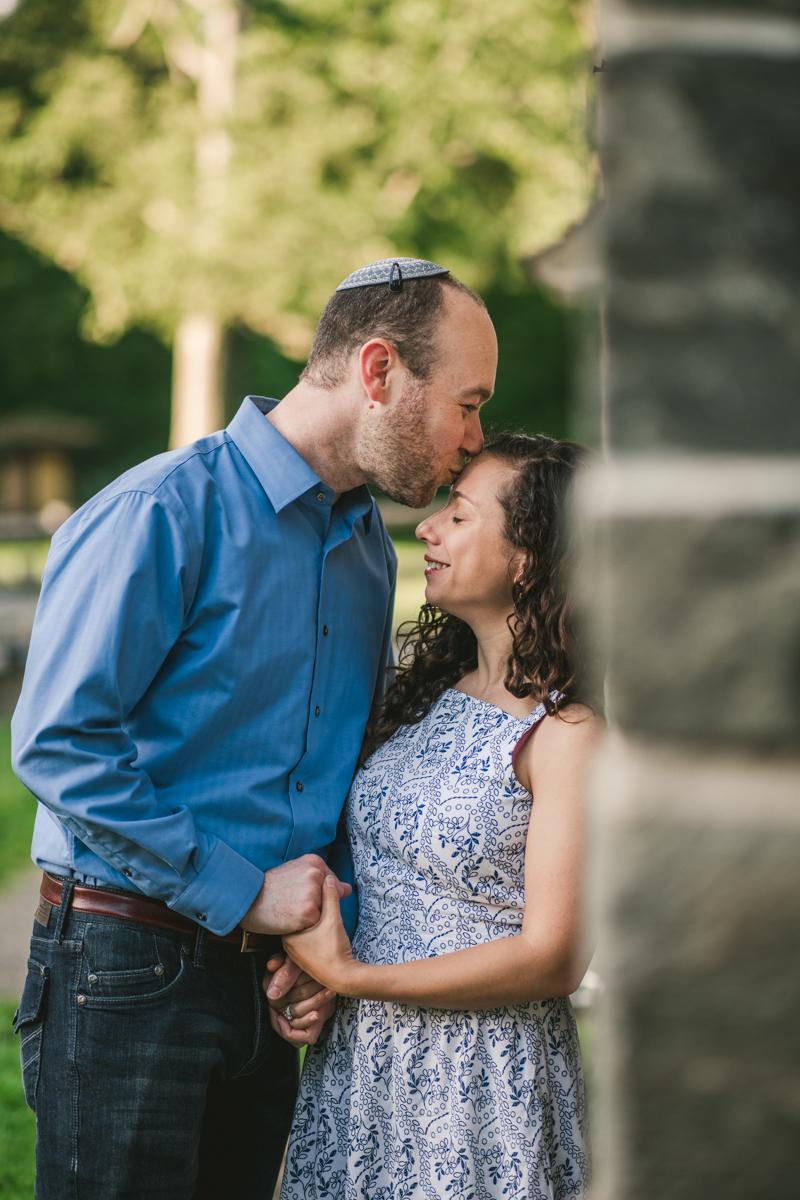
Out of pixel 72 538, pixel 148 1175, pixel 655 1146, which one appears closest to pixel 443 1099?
pixel 148 1175

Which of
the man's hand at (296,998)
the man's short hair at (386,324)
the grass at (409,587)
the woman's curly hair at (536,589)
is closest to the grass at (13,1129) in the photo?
the man's hand at (296,998)

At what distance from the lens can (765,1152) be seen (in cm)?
62

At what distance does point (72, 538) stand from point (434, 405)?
32.0 inches

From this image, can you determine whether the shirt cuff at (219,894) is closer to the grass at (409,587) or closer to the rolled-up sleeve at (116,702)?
the rolled-up sleeve at (116,702)

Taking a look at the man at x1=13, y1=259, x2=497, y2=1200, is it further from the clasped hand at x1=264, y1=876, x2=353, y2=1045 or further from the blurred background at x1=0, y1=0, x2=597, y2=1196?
the blurred background at x1=0, y1=0, x2=597, y2=1196

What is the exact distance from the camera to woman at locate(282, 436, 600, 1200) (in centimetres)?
198

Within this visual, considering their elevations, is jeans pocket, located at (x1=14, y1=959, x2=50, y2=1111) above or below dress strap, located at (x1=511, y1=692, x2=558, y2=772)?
below

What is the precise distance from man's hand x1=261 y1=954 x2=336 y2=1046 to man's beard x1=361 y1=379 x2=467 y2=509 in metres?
1.03

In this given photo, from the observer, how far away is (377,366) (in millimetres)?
2316

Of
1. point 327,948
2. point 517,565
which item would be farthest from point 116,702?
point 517,565

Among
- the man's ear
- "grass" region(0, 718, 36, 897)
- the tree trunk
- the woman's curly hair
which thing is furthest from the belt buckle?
the tree trunk

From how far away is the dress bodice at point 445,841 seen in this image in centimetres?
204

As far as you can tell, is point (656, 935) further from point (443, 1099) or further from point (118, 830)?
point (443, 1099)

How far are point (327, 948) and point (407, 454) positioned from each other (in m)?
1.05
